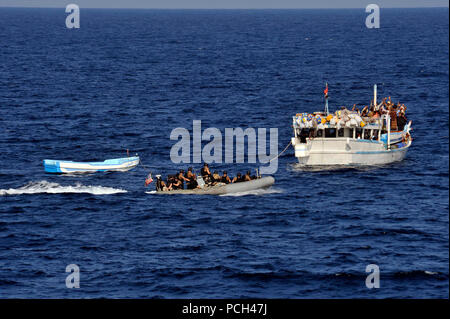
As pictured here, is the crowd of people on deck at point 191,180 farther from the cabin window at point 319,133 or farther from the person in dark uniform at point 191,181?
the cabin window at point 319,133

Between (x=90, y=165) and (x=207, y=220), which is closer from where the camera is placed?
(x=207, y=220)

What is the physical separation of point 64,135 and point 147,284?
51.0 m

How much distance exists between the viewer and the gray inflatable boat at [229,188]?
69.6 meters

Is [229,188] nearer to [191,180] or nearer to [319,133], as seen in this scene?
[191,180]

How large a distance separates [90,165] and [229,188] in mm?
15716

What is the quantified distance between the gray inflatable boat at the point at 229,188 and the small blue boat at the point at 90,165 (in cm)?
989

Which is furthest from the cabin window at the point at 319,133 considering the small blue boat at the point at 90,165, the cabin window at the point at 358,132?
the small blue boat at the point at 90,165

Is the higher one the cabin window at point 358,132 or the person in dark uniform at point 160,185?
the cabin window at point 358,132

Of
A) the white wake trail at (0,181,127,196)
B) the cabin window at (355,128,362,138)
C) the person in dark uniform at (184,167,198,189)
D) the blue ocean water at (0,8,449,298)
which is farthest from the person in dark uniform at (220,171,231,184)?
the cabin window at (355,128,362,138)

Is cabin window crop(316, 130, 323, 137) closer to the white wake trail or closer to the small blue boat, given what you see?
the small blue boat

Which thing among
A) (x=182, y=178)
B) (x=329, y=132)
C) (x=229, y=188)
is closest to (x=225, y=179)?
(x=229, y=188)

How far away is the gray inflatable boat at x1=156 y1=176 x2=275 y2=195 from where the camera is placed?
6956 centimetres

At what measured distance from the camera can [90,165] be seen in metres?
78.3

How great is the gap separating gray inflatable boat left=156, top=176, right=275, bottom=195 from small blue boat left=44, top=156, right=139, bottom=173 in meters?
9.89
